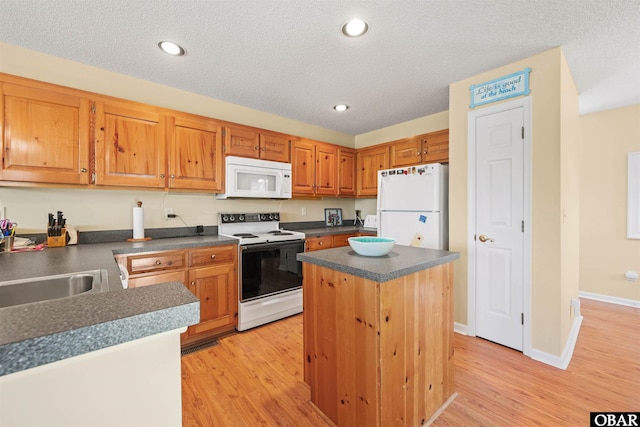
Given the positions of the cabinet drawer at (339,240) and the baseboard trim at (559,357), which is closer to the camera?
the baseboard trim at (559,357)

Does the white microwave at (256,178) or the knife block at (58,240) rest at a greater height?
the white microwave at (256,178)

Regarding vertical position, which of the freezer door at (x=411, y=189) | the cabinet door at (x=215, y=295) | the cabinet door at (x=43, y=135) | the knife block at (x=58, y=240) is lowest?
the cabinet door at (x=215, y=295)

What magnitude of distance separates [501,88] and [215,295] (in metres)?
3.23

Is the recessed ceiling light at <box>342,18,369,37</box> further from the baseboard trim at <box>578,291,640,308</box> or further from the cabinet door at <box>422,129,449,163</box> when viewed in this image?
the baseboard trim at <box>578,291,640,308</box>

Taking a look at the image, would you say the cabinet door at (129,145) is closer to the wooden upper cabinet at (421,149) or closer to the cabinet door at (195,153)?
the cabinet door at (195,153)

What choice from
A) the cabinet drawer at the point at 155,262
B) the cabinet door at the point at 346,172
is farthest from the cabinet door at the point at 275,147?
the cabinet drawer at the point at 155,262

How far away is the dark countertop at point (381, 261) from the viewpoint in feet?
4.28

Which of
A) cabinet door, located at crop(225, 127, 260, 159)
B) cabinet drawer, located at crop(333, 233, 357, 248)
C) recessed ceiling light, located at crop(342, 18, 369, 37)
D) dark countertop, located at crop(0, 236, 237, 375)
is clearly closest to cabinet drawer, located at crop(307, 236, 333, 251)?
cabinet drawer, located at crop(333, 233, 357, 248)

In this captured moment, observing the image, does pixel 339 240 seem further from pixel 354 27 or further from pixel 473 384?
pixel 354 27

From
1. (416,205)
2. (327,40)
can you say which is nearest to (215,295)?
(416,205)

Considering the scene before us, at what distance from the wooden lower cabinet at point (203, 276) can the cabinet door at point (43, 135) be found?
0.84m

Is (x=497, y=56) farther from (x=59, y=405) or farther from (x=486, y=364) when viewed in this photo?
(x=59, y=405)

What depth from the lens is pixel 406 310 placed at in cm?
142

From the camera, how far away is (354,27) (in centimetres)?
186
